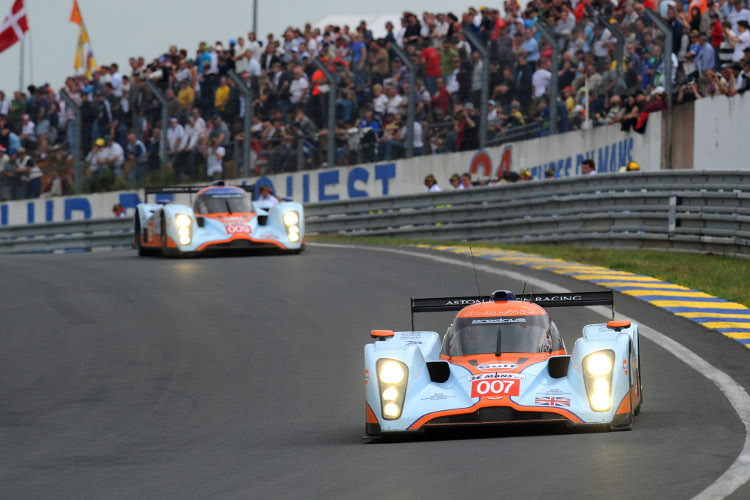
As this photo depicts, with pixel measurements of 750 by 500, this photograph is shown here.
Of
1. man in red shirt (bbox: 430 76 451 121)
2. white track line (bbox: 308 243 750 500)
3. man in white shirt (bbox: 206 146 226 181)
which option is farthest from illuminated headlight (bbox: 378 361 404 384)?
man in white shirt (bbox: 206 146 226 181)

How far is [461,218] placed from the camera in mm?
22234

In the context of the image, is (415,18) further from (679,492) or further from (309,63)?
(679,492)

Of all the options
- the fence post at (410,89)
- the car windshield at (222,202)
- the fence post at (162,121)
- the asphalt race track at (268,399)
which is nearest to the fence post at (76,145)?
the fence post at (162,121)

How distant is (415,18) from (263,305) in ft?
37.7

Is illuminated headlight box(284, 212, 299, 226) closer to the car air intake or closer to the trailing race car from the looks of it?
the trailing race car

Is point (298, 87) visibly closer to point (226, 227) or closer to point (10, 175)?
point (226, 227)

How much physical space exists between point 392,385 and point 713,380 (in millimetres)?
2947

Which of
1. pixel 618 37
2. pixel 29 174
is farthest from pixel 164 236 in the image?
pixel 29 174

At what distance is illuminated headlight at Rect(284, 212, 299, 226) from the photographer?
2041cm

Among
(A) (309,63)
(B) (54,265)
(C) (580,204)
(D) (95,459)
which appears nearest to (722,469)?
(D) (95,459)

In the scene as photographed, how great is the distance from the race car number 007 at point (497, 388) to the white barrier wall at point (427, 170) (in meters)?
13.1

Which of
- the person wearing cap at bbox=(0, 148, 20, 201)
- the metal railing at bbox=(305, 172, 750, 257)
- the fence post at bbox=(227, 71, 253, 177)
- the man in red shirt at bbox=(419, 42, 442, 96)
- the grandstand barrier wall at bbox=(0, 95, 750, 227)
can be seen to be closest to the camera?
the metal railing at bbox=(305, 172, 750, 257)

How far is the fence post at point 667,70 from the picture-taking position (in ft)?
63.3

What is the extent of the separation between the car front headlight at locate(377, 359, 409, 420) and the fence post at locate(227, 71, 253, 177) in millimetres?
17906
